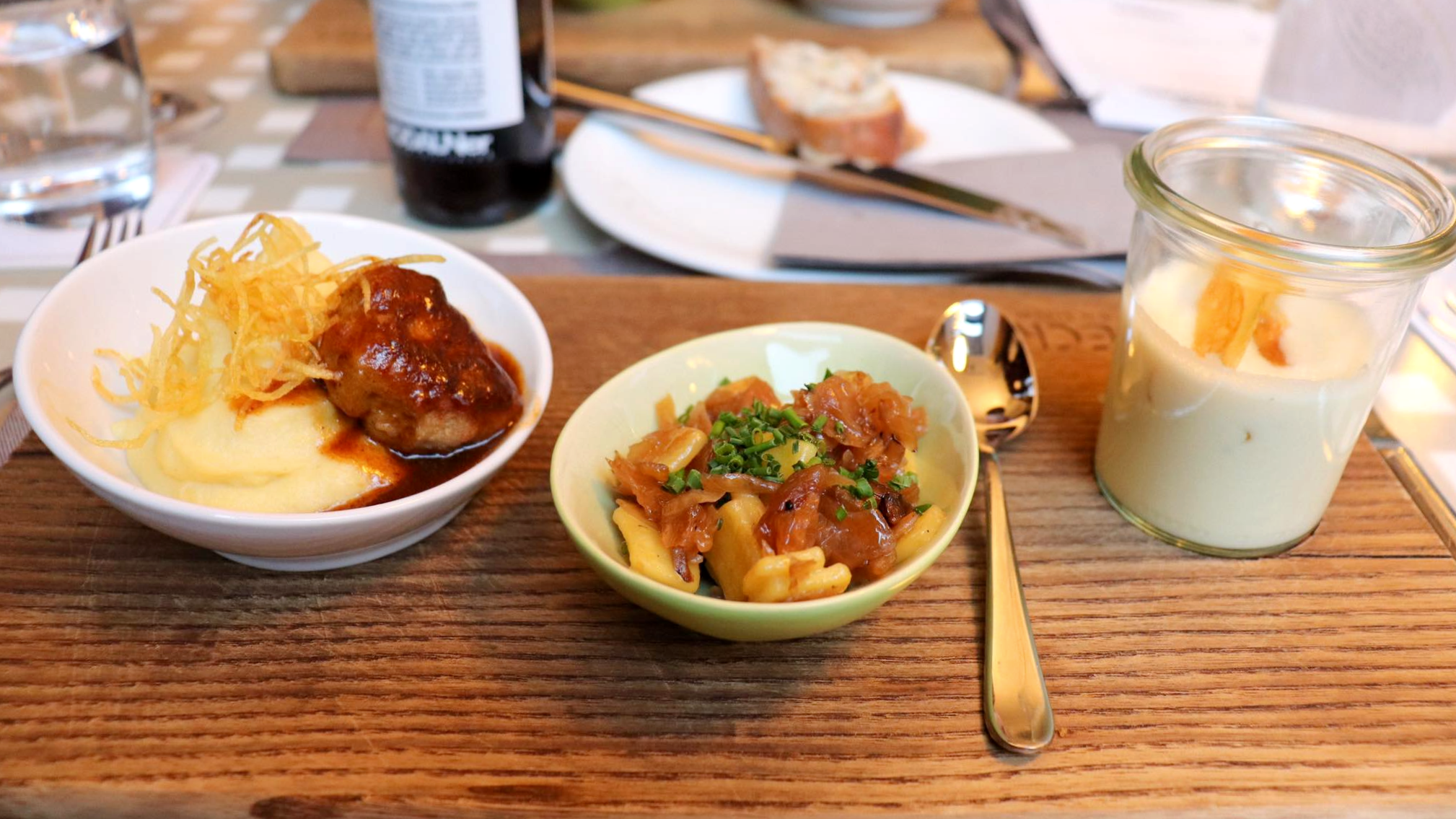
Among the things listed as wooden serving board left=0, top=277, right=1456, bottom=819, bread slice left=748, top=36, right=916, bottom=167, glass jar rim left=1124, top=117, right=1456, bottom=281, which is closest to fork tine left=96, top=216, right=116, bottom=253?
wooden serving board left=0, top=277, right=1456, bottom=819

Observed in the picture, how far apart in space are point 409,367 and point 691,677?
53cm

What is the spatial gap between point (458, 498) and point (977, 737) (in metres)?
0.70

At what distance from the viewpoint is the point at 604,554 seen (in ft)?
3.77

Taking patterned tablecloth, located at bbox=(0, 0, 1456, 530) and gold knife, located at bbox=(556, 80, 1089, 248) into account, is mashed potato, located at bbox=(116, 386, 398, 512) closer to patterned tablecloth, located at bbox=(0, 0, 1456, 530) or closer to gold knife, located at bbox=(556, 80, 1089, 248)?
patterned tablecloth, located at bbox=(0, 0, 1456, 530)

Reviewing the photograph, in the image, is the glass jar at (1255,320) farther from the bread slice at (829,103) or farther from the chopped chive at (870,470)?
the bread slice at (829,103)

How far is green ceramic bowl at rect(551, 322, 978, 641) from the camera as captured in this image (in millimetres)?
1105

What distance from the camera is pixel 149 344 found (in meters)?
Answer: 1.51

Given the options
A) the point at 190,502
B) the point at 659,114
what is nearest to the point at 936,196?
the point at 659,114

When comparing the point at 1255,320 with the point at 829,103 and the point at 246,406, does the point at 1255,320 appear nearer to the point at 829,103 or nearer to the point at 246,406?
the point at 246,406

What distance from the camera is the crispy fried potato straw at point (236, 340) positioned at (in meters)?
1.29

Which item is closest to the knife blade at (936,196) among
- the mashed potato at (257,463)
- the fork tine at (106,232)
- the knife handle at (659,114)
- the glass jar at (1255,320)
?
the knife handle at (659,114)

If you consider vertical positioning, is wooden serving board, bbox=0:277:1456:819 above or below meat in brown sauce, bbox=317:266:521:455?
below

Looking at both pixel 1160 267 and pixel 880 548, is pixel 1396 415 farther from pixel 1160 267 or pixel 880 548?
pixel 880 548

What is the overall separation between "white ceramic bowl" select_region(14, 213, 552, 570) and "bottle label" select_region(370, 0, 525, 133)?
48cm
